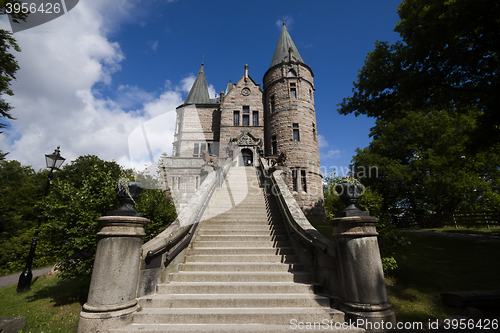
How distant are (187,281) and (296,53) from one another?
95.9ft

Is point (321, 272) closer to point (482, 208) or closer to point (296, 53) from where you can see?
point (482, 208)

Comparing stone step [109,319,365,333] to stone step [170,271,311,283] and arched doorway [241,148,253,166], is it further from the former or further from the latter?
arched doorway [241,148,253,166]

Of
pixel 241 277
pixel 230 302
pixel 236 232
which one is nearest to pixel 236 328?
pixel 230 302

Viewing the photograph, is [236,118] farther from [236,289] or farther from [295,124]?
[236,289]

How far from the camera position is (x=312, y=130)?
81.0 feet

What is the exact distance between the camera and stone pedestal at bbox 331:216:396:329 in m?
3.67

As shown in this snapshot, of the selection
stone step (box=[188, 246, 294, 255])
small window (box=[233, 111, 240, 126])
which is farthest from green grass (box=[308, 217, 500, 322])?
small window (box=[233, 111, 240, 126])

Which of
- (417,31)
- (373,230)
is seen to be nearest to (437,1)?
(417,31)

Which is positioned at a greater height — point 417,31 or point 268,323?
point 417,31

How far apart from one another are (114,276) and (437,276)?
931cm

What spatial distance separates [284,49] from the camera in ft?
91.8

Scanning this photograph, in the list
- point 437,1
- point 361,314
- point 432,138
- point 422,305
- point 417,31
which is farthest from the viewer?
point 432,138

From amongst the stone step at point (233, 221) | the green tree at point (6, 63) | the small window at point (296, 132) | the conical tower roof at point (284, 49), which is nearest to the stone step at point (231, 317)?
the stone step at point (233, 221)

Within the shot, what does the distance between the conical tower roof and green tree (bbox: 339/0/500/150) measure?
1831 cm
